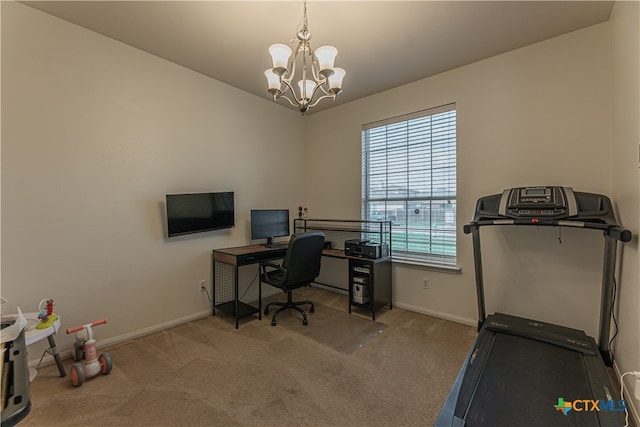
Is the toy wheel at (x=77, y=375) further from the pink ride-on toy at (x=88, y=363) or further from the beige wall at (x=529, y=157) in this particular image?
the beige wall at (x=529, y=157)

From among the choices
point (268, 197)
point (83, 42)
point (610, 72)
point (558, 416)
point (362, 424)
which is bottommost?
point (362, 424)

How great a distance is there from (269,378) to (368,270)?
1.59m

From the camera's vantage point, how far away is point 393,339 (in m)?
2.72

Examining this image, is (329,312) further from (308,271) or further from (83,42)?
(83,42)

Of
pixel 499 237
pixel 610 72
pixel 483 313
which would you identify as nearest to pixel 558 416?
pixel 483 313

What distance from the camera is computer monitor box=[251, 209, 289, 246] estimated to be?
3.59m

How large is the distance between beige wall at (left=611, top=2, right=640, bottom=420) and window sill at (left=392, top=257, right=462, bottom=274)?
1.25m

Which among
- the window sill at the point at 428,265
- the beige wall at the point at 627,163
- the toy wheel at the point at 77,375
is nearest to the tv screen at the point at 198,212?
the toy wheel at the point at 77,375

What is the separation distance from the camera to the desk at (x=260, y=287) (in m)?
3.18

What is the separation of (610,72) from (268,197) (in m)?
3.64

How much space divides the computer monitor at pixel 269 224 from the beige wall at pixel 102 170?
33 centimetres

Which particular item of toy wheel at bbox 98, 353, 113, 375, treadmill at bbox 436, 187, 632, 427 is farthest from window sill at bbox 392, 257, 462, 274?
toy wheel at bbox 98, 353, 113, 375

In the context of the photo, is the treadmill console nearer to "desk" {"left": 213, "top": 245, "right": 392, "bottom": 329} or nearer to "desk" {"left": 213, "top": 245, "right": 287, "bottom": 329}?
"desk" {"left": 213, "top": 245, "right": 392, "bottom": 329}

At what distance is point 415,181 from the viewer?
11.4 feet
